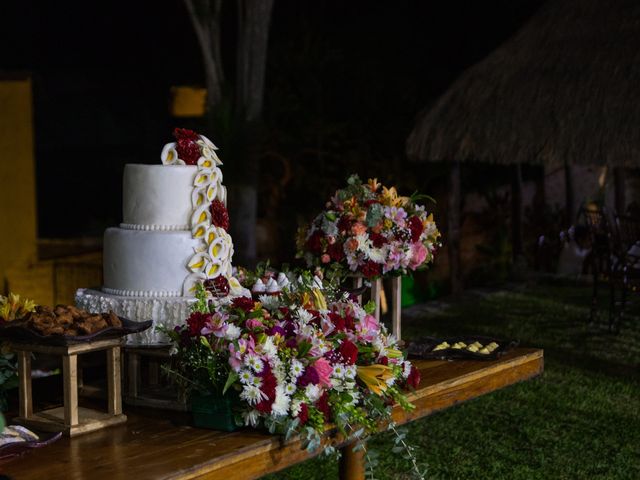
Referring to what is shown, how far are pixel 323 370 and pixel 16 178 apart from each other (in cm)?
723

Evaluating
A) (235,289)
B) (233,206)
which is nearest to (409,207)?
(235,289)

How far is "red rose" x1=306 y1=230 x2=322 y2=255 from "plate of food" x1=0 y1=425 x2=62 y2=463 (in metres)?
1.43

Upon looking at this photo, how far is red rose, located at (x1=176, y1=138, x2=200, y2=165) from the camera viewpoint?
3.74m

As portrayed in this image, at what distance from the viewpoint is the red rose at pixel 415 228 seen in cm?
422

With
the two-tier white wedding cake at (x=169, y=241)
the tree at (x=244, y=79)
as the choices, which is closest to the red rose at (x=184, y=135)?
the two-tier white wedding cake at (x=169, y=241)

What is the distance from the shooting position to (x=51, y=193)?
11602 mm

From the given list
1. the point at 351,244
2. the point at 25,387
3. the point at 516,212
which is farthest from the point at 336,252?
the point at 516,212

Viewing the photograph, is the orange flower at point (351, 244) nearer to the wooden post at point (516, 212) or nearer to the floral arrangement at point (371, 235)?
the floral arrangement at point (371, 235)

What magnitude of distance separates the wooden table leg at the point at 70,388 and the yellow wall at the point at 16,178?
670 centimetres

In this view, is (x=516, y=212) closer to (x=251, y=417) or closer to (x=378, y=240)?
(x=378, y=240)

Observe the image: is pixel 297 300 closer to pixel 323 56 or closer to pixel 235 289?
pixel 235 289

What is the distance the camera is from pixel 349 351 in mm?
3164

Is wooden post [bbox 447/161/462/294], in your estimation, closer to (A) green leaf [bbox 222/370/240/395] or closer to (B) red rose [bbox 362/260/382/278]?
(B) red rose [bbox 362/260/382/278]

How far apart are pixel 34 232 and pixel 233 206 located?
2131mm
